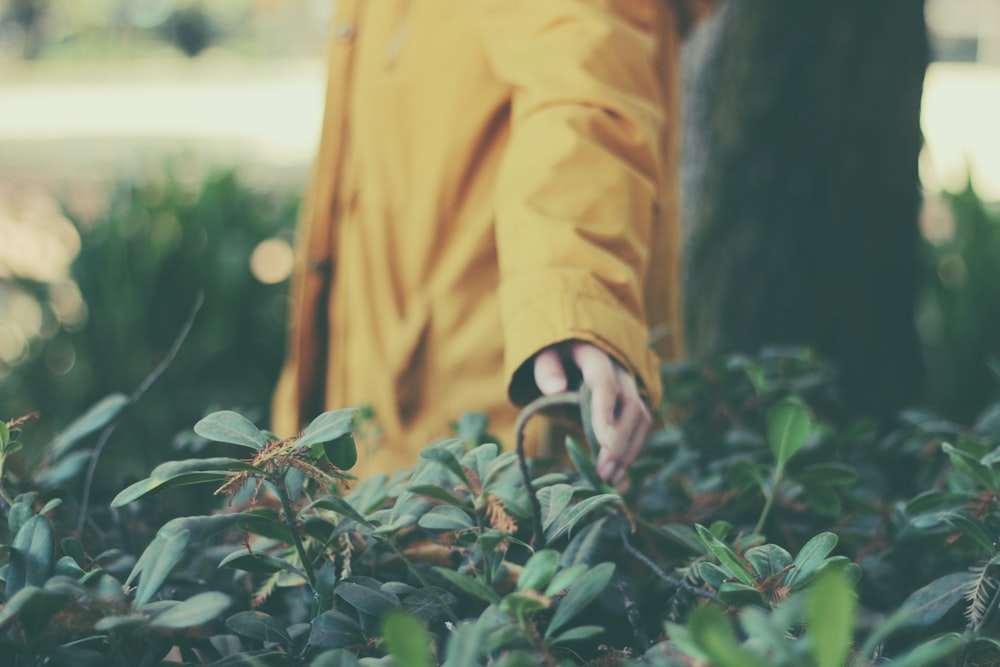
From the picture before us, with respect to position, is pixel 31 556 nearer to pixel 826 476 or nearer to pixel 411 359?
pixel 826 476

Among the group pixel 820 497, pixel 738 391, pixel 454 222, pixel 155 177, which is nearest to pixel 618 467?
pixel 820 497

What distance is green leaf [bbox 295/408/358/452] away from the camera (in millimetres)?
667

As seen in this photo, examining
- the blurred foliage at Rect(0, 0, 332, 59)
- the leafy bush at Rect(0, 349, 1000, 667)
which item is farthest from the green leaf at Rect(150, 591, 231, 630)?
the blurred foliage at Rect(0, 0, 332, 59)

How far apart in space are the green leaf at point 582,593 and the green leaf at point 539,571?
0.06 ft

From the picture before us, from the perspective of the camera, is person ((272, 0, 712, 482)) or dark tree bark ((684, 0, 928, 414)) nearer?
person ((272, 0, 712, 482))

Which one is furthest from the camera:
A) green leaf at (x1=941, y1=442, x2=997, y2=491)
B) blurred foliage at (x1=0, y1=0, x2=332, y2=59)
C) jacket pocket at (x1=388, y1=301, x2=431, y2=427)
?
blurred foliage at (x1=0, y1=0, x2=332, y2=59)

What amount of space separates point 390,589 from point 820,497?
17.9 inches

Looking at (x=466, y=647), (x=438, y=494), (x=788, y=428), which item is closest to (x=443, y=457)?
(x=438, y=494)

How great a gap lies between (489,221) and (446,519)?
762 millimetres

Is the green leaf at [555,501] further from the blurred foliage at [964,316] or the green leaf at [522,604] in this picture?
the blurred foliage at [964,316]

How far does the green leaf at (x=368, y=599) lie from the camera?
0.67 metres

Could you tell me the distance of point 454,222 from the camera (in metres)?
1.48

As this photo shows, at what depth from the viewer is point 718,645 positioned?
43 cm

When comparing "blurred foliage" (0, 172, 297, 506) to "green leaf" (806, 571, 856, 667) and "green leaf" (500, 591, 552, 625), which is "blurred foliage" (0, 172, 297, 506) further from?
"green leaf" (806, 571, 856, 667)
